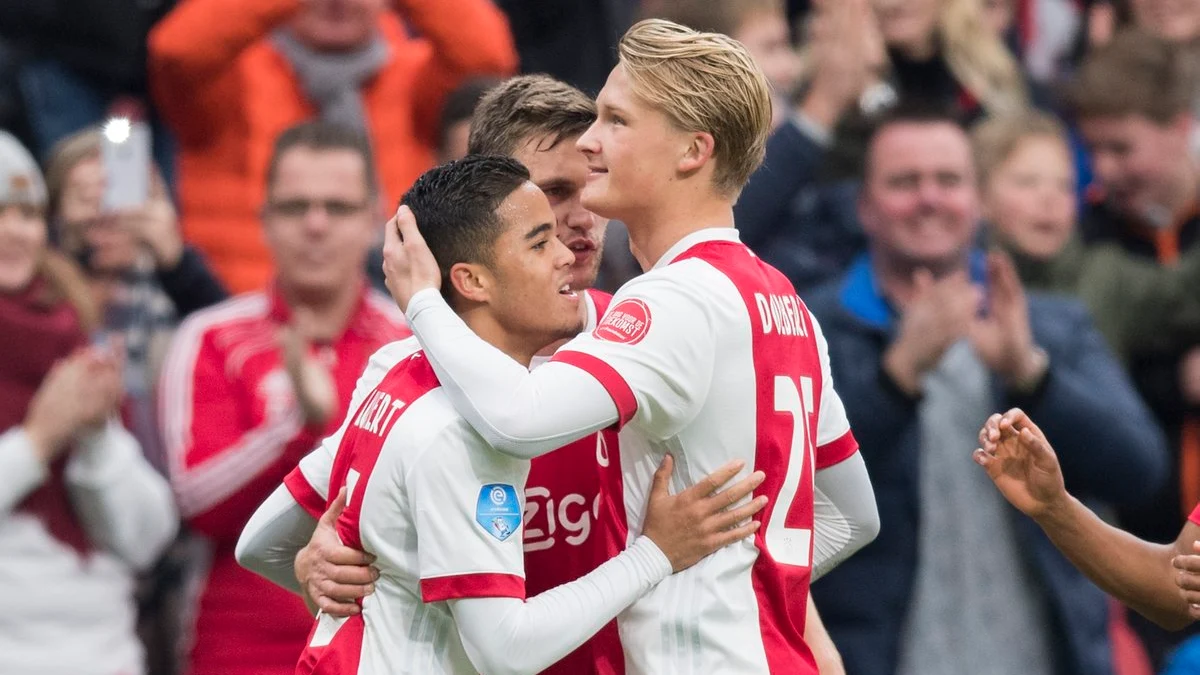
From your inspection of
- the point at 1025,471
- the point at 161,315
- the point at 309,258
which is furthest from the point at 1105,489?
the point at 161,315

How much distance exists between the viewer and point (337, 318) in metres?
5.64

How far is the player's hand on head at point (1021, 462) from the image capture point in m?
3.89

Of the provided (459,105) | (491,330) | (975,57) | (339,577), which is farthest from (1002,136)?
(339,577)

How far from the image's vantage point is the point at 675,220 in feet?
12.0

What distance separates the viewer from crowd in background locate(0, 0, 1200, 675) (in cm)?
547

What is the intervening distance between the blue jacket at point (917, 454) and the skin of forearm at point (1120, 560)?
1.59 m

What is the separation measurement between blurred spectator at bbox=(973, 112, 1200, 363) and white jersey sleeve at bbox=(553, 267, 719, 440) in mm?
3618

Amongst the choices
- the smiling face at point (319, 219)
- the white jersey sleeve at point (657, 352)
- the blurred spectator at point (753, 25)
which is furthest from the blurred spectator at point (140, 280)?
the white jersey sleeve at point (657, 352)

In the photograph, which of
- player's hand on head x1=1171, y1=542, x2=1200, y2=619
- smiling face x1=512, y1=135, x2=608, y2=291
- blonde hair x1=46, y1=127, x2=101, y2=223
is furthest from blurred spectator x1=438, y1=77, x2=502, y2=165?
player's hand on head x1=1171, y1=542, x2=1200, y2=619

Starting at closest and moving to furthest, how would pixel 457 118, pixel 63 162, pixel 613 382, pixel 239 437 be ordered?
pixel 613 382
pixel 239 437
pixel 63 162
pixel 457 118

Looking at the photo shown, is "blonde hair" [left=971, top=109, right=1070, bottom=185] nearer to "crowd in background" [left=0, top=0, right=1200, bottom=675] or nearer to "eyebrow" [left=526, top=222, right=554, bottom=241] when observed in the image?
"crowd in background" [left=0, top=0, right=1200, bottom=675]

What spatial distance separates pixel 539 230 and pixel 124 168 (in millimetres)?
2719

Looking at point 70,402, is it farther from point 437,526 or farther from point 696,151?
point 696,151

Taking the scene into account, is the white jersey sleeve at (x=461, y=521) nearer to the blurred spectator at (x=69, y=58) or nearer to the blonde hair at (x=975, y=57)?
the blurred spectator at (x=69, y=58)
